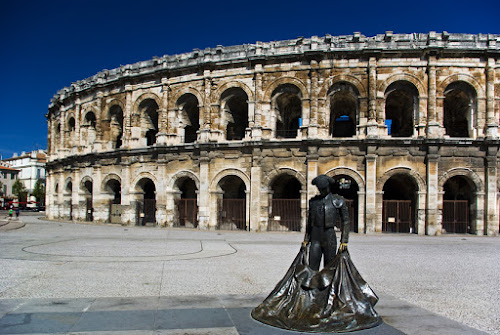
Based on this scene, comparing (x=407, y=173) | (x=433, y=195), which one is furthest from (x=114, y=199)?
(x=433, y=195)

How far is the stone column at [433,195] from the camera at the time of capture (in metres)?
18.8

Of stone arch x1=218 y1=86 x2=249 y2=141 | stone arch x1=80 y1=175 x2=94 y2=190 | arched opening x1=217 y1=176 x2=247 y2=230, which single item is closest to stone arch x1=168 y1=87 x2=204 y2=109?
stone arch x1=218 y1=86 x2=249 y2=141

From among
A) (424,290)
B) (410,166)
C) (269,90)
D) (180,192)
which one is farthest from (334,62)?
(424,290)

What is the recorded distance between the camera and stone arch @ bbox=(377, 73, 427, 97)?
1941 cm

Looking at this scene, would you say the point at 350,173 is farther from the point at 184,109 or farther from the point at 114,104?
the point at 114,104

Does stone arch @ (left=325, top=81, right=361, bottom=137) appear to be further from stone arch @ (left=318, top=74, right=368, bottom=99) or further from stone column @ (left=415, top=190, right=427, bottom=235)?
stone column @ (left=415, top=190, right=427, bottom=235)

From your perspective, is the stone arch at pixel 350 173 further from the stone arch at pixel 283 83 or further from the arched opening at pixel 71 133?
the arched opening at pixel 71 133

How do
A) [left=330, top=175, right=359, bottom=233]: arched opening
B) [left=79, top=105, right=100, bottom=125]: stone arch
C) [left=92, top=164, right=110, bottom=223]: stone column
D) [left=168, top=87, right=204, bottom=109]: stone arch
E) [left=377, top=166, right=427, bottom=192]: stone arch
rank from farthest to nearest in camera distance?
[left=79, top=105, right=100, bottom=125]: stone arch < [left=92, top=164, right=110, bottom=223]: stone column < [left=168, top=87, right=204, bottom=109]: stone arch < [left=330, top=175, right=359, bottom=233]: arched opening < [left=377, top=166, right=427, bottom=192]: stone arch

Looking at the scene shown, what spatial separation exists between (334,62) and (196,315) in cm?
1670

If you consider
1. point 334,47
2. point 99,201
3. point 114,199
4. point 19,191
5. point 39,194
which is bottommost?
point 39,194

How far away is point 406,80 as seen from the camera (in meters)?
19.5

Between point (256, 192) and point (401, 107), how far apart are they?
944cm

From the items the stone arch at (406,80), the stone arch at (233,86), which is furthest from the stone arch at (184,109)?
the stone arch at (406,80)

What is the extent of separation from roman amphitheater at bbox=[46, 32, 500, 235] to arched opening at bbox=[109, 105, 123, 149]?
1610mm
